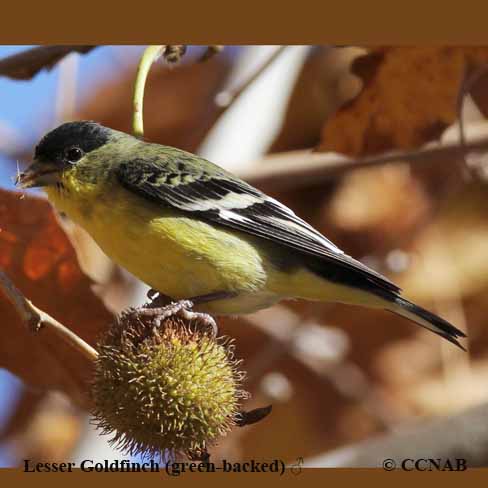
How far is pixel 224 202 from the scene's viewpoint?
13.6 ft

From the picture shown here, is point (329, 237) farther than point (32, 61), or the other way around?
point (329, 237)

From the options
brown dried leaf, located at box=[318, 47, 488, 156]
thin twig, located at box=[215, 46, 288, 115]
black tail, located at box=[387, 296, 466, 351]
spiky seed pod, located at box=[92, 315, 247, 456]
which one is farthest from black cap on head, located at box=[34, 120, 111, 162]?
black tail, located at box=[387, 296, 466, 351]

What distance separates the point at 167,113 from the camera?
24.3 feet

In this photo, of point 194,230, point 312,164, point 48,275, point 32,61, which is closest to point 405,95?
point 312,164

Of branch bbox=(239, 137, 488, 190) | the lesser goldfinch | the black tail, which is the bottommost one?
the black tail

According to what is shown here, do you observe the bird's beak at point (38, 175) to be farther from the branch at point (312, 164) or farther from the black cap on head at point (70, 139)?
the branch at point (312, 164)

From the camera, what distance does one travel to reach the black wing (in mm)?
4008

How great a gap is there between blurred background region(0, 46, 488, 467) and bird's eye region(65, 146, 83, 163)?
0.32m

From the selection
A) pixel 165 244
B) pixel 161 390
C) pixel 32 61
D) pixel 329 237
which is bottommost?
pixel 161 390

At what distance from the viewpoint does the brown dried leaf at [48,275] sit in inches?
155

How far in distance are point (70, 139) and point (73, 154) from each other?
2.8 inches

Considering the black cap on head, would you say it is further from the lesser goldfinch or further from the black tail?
the black tail

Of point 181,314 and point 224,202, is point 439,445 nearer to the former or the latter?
point 181,314

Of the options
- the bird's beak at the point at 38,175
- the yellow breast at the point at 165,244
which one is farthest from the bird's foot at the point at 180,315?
the bird's beak at the point at 38,175
